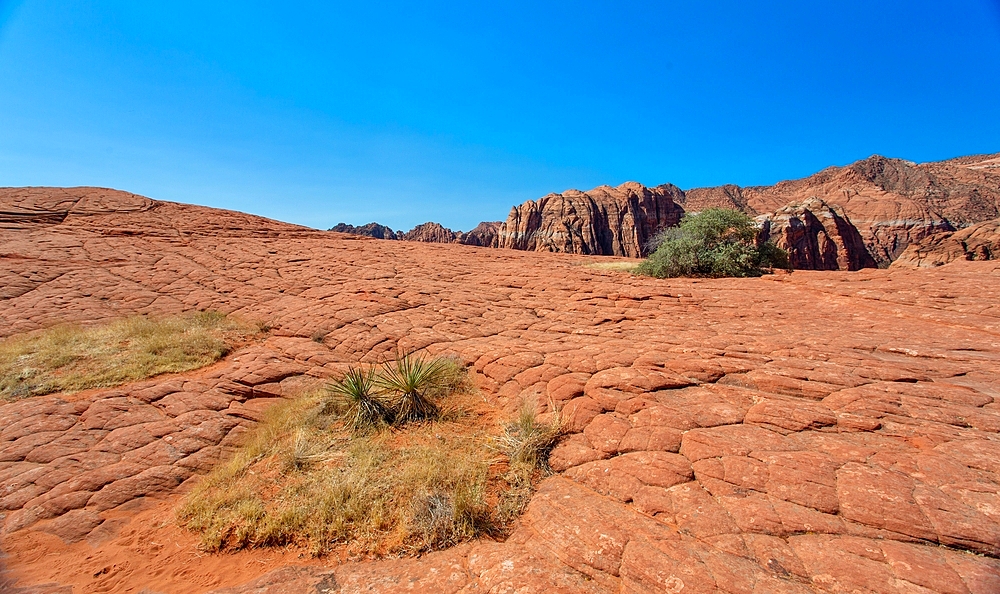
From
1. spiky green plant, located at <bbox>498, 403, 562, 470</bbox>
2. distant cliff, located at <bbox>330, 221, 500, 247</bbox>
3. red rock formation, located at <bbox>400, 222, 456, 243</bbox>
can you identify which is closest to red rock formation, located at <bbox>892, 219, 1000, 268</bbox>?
spiky green plant, located at <bbox>498, 403, 562, 470</bbox>

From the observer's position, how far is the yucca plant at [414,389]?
5.25 m

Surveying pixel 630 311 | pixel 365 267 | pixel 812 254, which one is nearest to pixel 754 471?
pixel 630 311

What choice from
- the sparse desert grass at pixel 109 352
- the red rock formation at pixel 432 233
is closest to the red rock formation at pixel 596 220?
the red rock formation at pixel 432 233

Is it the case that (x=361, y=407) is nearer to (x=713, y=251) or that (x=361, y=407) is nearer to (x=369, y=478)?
(x=369, y=478)

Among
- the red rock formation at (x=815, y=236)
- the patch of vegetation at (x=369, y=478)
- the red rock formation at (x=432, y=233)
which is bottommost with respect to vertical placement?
the patch of vegetation at (x=369, y=478)

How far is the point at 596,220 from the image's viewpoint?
5975cm

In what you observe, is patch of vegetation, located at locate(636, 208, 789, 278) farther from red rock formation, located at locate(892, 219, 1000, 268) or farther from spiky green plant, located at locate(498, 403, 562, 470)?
spiky green plant, located at locate(498, 403, 562, 470)

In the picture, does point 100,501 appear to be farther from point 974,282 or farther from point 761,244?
point 761,244

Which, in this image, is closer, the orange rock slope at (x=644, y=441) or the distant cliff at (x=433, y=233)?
the orange rock slope at (x=644, y=441)

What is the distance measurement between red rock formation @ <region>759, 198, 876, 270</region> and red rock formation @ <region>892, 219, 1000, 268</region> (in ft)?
58.6

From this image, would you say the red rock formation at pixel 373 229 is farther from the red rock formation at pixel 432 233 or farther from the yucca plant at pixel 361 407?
the yucca plant at pixel 361 407

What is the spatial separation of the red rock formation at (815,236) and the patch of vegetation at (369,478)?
141 feet

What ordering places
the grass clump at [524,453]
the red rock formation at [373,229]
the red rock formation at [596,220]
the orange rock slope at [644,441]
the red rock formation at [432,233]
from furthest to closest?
the red rock formation at [373,229] < the red rock formation at [432,233] < the red rock formation at [596,220] < the grass clump at [524,453] < the orange rock slope at [644,441]

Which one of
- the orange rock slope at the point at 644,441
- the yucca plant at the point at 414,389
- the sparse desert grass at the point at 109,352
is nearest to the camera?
the orange rock slope at the point at 644,441
